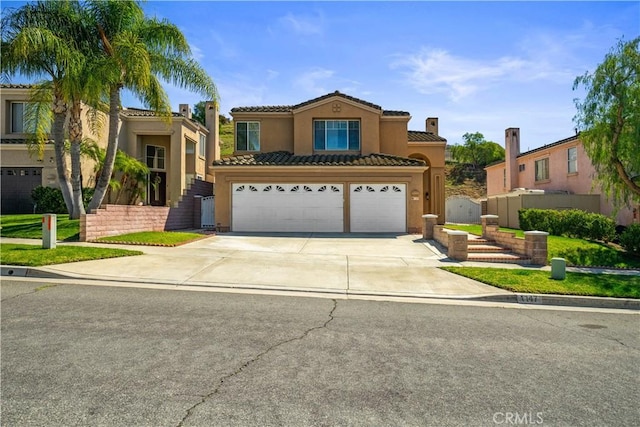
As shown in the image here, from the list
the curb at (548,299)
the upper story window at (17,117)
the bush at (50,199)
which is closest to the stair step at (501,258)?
the curb at (548,299)

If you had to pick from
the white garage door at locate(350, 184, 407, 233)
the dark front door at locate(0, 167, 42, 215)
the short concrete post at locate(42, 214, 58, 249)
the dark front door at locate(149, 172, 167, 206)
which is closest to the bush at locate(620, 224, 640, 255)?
the white garage door at locate(350, 184, 407, 233)

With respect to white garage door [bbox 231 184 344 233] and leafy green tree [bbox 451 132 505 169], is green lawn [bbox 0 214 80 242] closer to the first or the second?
white garage door [bbox 231 184 344 233]

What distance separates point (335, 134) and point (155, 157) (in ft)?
38.0

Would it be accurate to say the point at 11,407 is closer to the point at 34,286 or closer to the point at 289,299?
the point at 289,299

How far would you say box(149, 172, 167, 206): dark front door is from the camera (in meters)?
25.7

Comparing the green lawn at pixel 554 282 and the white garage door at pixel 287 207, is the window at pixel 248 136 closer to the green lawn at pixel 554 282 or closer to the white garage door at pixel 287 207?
the white garage door at pixel 287 207

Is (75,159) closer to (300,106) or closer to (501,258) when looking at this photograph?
(300,106)

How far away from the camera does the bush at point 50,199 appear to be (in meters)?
19.4

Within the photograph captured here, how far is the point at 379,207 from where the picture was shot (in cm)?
2011

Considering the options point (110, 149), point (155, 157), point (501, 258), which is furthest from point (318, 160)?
point (155, 157)

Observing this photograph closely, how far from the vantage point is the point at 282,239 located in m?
17.2

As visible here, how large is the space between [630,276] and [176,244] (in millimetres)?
14053

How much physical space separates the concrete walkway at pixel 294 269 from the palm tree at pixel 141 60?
586 centimetres

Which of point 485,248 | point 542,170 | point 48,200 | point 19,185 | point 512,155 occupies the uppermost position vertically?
point 512,155
